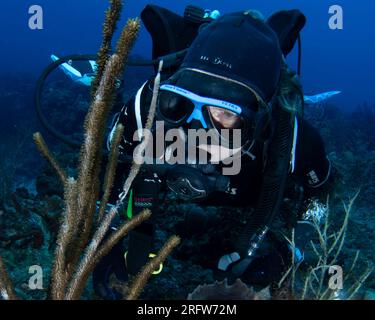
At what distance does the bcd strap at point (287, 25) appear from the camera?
3.90m

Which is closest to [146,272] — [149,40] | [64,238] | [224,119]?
[64,238]

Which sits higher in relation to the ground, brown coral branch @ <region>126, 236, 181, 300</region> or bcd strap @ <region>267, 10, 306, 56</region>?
bcd strap @ <region>267, 10, 306, 56</region>

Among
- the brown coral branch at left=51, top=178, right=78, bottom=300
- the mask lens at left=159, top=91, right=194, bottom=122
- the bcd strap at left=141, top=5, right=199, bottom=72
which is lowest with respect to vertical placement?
the brown coral branch at left=51, top=178, right=78, bottom=300

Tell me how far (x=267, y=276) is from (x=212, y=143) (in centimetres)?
132

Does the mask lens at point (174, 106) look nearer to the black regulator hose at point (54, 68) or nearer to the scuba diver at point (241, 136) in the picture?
the scuba diver at point (241, 136)

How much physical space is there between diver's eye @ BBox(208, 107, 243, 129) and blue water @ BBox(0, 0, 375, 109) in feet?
177

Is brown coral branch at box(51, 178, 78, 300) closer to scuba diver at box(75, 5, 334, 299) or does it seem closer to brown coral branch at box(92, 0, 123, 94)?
brown coral branch at box(92, 0, 123, 94)

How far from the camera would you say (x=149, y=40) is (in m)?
88.1

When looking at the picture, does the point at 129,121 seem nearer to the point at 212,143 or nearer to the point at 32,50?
the point at 212,143

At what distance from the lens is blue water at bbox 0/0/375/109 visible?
6477 centimetres

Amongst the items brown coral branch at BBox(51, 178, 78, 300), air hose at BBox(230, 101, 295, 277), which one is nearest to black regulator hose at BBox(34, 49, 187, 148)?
air hose at BBox(230, 101, 295, 277)

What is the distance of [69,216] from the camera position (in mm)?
1940

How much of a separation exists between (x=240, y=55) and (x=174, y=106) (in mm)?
670
